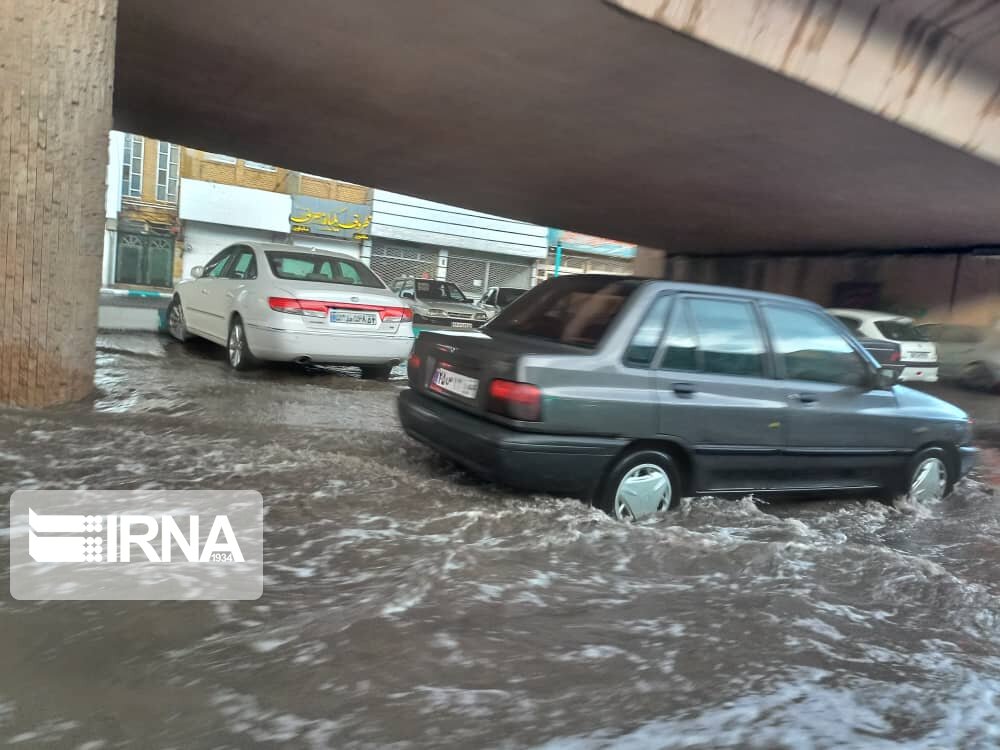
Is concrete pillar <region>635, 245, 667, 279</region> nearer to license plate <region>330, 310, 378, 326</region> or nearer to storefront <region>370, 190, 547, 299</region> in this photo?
storefront <region>370, 190, 547, 299</region>

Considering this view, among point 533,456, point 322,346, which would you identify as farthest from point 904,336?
point 533,456

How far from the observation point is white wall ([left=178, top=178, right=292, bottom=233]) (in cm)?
2770

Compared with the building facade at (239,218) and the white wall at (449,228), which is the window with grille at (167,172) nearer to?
the building facade at (239,218)

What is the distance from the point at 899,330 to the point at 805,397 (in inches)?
408

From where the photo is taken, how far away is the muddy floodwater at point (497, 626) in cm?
239

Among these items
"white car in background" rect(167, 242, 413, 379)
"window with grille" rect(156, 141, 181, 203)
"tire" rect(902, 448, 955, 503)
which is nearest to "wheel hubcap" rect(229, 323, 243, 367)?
"white car in background" rect(167, 242, 413, 379)

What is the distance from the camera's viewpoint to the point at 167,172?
28.1 meters

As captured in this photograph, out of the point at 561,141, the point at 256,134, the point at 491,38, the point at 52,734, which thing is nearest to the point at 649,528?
the point at 52,734

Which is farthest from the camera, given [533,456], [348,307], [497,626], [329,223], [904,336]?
[329,223]

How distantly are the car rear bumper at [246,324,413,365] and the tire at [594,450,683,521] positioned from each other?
391 cm

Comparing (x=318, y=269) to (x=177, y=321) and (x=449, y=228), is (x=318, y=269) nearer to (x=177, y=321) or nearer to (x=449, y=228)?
(x=177, y=321)

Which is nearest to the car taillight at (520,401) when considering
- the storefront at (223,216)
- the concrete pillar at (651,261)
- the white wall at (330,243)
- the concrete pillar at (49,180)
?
the concrete pillar at (49,180)

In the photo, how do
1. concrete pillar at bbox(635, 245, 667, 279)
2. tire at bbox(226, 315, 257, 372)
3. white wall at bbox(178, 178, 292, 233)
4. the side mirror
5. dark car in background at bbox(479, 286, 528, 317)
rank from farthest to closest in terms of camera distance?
white wall at bbox(178, 178, 292, 233), concrete pillar at bbox(635, 245, 667, 279), dark car in background at bbox(479, 286, 528, 317), tire at bbox(226, 315, 257, 372), the side mirror

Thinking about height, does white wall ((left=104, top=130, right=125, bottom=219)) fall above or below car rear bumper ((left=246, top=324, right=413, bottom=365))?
above
